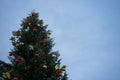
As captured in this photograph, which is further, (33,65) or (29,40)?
(29,40)

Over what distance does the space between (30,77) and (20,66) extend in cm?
88

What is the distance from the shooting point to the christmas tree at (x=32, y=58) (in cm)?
1331

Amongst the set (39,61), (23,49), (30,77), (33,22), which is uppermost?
(33,22)

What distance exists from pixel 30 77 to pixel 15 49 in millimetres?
2215

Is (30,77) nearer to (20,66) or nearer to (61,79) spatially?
(20,66)

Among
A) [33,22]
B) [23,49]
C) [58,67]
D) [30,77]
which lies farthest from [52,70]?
[33,22]

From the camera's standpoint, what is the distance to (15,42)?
14992 mm

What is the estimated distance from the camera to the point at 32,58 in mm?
13531

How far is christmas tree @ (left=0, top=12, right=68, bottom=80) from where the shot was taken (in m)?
13.3

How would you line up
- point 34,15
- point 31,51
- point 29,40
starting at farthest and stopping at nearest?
point 34,15
point 29,40
point 31,51

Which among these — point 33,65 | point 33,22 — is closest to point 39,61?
point 33,65

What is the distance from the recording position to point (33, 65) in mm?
13555

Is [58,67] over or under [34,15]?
under

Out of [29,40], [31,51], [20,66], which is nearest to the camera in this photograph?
[20,66]
